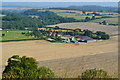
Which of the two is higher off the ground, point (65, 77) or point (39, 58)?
point (65, 77)

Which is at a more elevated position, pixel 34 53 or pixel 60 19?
pixel 60 19

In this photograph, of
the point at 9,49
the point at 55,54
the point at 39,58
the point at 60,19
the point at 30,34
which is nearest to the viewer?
the point at 39,58

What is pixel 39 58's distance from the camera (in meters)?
12.8

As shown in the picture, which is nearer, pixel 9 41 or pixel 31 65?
pixel 31 65

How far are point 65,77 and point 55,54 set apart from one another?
11725 mm

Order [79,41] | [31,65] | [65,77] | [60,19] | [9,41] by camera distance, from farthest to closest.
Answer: [60,19] → [79,41] → [9,41] → [31,65] → [65,77]

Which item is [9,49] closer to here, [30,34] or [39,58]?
[39,58]

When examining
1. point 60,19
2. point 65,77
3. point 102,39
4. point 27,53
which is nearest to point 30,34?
point 102,39

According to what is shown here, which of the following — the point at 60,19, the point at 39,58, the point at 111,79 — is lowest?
the point at 39,58

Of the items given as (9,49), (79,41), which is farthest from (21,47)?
(79,41)

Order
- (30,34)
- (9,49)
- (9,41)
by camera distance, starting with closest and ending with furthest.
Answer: (9,49)
(9,41)
(30,34)

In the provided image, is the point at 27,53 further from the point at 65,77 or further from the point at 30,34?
the point at 65,77

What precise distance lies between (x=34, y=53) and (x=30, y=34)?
915 cm

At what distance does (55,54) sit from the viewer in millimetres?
14078
